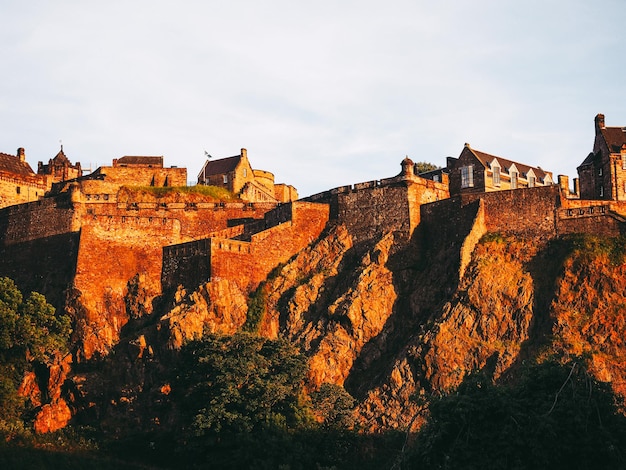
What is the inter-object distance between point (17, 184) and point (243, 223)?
2218cm

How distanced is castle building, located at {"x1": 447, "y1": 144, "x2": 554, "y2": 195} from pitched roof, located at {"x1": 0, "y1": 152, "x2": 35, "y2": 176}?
37673 mm

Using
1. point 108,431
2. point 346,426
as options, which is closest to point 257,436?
point 346,426

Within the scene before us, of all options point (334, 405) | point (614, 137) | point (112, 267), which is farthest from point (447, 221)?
point (112, 267)

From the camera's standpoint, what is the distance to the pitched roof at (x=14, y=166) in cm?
10038

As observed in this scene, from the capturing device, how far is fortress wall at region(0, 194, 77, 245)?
3374 inches

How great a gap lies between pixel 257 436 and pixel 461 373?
12607 millimetres

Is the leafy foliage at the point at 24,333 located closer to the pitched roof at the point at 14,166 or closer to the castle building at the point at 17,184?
the castle building at the point at 17,184

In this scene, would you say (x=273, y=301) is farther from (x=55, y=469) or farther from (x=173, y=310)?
(x=55, y=469)

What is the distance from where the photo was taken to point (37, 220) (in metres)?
87.3

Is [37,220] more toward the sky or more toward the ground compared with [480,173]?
more toward the ground

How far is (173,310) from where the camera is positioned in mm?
75938

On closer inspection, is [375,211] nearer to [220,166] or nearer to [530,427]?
[220,166]

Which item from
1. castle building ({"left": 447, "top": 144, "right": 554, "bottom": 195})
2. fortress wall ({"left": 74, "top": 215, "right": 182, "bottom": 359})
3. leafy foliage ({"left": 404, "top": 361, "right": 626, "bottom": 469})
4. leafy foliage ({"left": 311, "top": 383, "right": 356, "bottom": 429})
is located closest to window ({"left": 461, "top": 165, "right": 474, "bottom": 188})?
castle building ({"left": 447, "top": 144, "right": 554, "bottom": 195})

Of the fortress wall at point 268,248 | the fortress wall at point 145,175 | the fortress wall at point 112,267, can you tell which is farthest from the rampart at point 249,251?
the fortress wall at point 145,175
